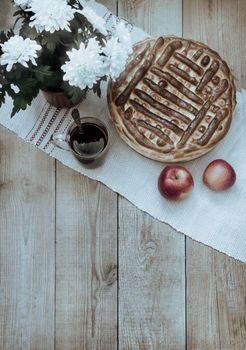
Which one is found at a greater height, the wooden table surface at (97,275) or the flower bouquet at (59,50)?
the flower bouquet at (59,50)

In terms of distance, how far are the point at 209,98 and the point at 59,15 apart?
0.36 m

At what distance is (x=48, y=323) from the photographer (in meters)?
1.19

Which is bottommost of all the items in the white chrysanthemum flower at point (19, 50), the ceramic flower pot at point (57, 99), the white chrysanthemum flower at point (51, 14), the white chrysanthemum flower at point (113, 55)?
the ceramic flower pot at point (57, 99)

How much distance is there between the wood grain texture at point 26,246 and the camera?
119cm

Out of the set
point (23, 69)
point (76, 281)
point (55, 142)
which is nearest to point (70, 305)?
point (76, 281)

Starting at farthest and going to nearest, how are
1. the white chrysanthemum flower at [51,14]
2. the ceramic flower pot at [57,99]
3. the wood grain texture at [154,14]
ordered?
the wood grain texture at [154,14]
the ceramic flower pot at [57,99]
the white chrysanthemum flower at [51,14]

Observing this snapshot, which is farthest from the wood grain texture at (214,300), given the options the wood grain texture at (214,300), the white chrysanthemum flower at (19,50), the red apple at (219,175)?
the white chrysanthemum flower at (19,50)

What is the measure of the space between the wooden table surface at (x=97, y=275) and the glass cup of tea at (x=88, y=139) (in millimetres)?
65

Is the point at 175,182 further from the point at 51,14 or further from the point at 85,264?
the point at 51,14

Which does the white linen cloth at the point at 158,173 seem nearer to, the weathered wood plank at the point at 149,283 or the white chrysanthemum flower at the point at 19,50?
the weathered wood plank at the point at 149,283

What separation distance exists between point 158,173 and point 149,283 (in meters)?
0.20

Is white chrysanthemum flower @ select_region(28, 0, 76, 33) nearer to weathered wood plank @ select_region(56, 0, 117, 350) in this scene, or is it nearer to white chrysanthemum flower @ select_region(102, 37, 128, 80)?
white chrysanthemum flower @ select_region(102, 37, 128, 80)

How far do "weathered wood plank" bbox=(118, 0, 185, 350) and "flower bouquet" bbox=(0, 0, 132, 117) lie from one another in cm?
29

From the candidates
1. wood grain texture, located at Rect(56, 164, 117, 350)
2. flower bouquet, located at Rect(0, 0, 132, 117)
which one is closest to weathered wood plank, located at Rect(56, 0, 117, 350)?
wood grain texture, located at Rect(56, 164, 117, 350)
